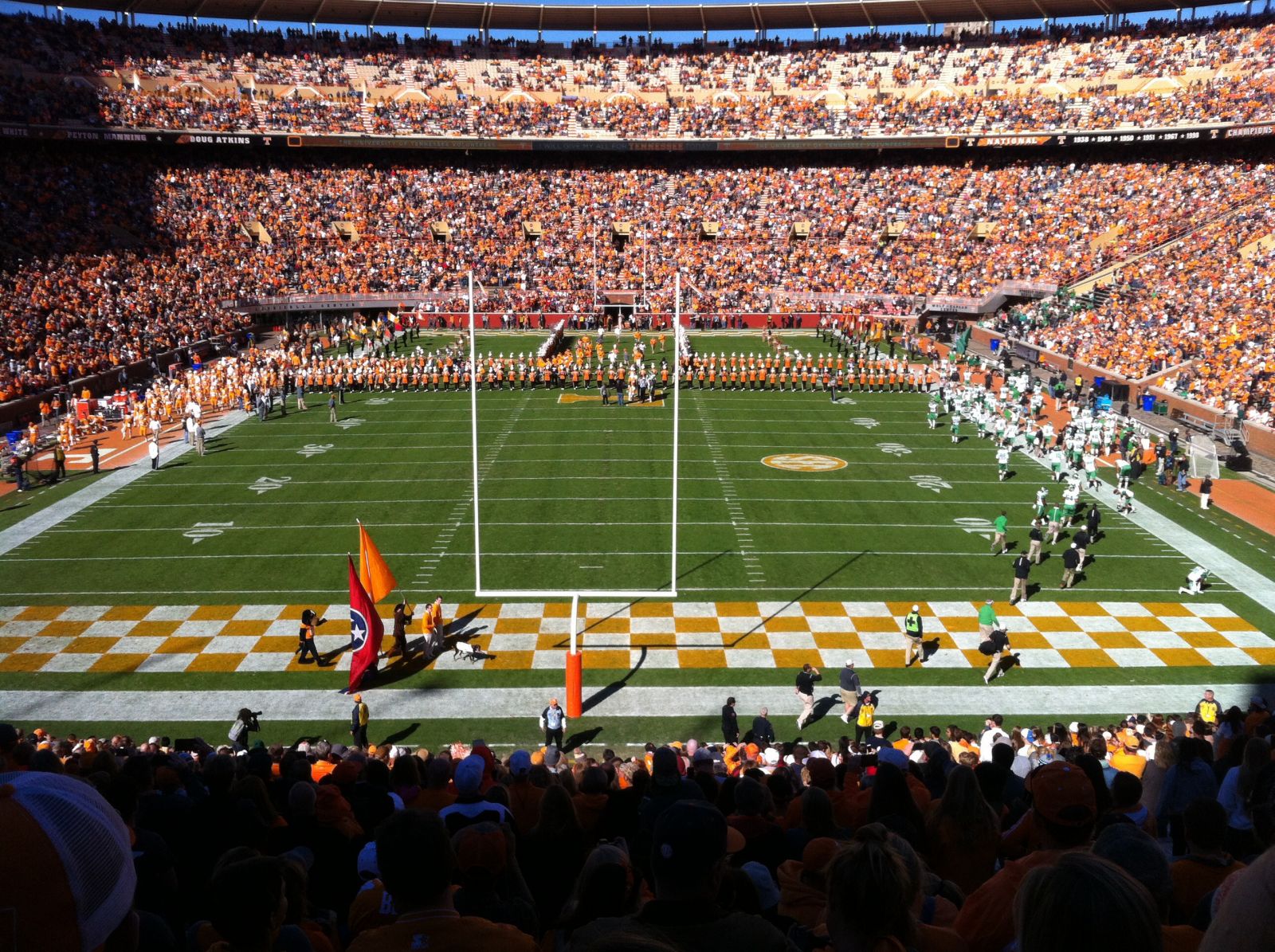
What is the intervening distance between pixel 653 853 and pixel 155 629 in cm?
1497

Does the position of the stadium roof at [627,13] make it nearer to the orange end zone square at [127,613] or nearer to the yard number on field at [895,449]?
the yard number on field at [895,449]

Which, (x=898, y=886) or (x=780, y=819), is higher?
(x=898, y=886)

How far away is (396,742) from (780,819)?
7.38 meters

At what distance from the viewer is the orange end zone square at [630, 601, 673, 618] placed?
16078 millimetres

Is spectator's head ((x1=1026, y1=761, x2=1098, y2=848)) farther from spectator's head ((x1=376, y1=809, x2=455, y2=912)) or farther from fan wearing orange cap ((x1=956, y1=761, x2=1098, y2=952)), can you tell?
spectator's head ((x1=376, y1=809, x2=455, y2=912))

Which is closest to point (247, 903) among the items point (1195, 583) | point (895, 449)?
point (1195, 583)

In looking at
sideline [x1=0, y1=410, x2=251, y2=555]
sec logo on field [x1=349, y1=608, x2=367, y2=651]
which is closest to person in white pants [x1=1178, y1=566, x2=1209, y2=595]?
sec logo on field [x1=349, y1=608, x2=367, y2=651]


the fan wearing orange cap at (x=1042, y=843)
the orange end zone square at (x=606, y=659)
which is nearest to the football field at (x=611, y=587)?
the orange end zone square at (x=606, y=659)

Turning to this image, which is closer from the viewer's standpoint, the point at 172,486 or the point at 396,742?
the point at 396,742

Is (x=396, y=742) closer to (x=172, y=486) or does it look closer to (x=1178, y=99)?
(x=172, y=486)

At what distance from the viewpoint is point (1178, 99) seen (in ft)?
161

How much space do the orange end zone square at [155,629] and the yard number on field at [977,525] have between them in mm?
14812

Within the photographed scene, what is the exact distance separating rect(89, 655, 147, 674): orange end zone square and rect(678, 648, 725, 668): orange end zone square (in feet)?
23.8

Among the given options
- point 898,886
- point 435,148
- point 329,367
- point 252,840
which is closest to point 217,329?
point 329,367
